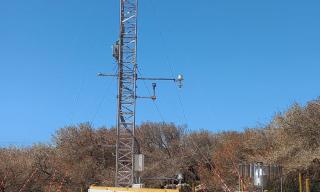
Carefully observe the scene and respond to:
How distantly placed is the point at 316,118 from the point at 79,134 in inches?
1146

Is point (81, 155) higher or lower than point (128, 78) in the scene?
lower

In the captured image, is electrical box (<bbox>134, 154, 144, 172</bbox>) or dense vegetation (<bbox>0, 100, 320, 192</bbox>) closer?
dense vegetation (<bbox>0, 100, 320, 192</bbox>)

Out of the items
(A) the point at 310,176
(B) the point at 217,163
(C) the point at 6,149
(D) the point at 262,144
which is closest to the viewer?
(A) the point at 310,176

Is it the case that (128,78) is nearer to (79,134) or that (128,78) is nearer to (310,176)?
(79,134)

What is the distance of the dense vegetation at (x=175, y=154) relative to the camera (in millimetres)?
33000

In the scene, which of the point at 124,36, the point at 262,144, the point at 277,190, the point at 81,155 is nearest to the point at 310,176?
the point at 277,190

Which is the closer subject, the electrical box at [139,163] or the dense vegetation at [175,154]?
the dense vegetation at [175,154]

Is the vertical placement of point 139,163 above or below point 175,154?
below

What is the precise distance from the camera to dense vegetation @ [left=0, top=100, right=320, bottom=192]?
33000 mm

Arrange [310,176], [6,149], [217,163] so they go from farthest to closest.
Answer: [6,149]
[217,163]
[310,176]

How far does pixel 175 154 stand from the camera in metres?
57.2

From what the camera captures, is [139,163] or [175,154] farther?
[175,154]

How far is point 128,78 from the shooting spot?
47.6m

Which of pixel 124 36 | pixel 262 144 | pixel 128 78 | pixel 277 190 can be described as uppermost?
pixel 124 36
